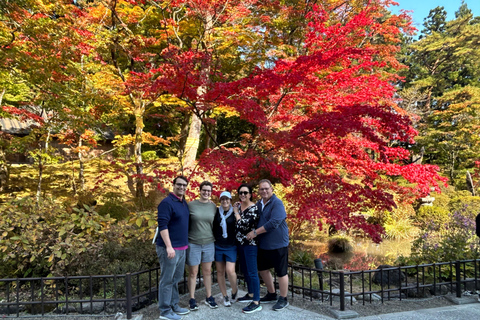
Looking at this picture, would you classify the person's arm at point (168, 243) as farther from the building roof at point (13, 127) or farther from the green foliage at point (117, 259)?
the building roof at point (13, 127)

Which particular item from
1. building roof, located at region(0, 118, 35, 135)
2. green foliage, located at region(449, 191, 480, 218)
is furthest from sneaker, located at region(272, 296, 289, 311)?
building roof, located at region(0, 118, 35, 135)

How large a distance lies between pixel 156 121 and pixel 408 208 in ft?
41.3

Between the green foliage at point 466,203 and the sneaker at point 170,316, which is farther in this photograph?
the green foliage at point 466,203

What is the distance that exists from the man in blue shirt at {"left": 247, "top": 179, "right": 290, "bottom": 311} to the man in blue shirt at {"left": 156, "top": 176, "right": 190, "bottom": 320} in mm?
860

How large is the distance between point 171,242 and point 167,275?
0.39 meters

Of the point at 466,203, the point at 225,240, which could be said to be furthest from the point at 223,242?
the point at 466,203

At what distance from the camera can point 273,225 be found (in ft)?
12.2

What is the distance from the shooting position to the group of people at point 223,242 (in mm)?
3631

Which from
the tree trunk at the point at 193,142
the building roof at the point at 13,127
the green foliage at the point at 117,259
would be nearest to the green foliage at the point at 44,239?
the green foliage at the point at 117,259

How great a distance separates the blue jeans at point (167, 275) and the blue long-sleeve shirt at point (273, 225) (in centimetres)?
103

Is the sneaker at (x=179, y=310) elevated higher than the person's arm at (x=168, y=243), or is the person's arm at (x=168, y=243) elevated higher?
the person's arm at (x=168, y=243)

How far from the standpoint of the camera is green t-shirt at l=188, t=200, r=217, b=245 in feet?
12.5

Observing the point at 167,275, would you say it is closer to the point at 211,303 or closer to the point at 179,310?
the point at 179,310

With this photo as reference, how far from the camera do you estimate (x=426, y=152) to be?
2130 cm
